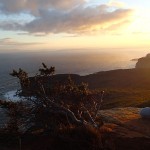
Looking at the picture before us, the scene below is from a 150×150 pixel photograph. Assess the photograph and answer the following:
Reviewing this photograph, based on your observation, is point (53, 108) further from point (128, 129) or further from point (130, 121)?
point (130, 121)

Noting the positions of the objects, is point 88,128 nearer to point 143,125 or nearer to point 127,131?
point 127,131

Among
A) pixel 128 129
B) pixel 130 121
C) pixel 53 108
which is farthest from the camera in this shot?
pixel 130 121

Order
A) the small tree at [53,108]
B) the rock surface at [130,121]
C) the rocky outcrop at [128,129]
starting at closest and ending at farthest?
the rocky outcrop at [128,129] < the small tree at [53,108] < the rock surface at [130,121]

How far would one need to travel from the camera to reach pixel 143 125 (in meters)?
21.4

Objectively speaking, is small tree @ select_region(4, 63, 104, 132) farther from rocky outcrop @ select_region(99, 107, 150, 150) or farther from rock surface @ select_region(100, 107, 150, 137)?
rock surface @ select_region(100, 107, 150, 137)

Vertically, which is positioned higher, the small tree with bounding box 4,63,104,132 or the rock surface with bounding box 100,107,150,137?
the small tree with bounding box 4,63,104,132

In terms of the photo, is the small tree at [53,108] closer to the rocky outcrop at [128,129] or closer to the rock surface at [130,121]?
the rocky outcrop at [128,129]

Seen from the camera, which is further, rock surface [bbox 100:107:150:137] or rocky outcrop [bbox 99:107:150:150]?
rock surface [bbox 100:107:150:137]

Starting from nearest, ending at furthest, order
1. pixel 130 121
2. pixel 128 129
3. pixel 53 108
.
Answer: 1. pixel 53 108
2. pixel 128 129
3. pixel 130 121

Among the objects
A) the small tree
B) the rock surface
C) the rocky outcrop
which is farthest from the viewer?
the rock surface

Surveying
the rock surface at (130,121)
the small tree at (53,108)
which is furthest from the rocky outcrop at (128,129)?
the small tree at (53,108)

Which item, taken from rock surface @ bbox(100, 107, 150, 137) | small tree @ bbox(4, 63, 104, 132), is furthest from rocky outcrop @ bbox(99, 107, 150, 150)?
small tree @ bbox(4, 63, 104, 132)

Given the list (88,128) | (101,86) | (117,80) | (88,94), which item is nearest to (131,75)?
(117,80)

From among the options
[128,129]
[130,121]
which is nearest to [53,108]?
[128,129]
